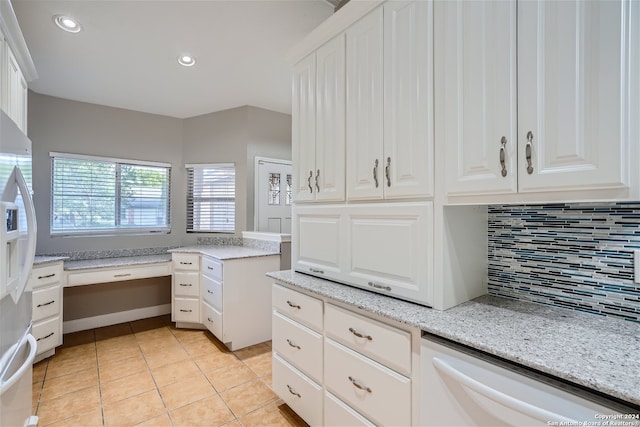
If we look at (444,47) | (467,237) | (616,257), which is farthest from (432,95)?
(616,257)

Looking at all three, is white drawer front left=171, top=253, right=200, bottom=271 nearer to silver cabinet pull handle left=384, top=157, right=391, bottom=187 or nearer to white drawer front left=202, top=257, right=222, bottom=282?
white drawer front left=202, top=257, right=222, bottom=282

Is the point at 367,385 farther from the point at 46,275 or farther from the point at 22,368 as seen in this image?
the point at 46,275

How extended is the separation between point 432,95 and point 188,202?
3721 millimetres

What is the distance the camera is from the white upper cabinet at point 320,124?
1831mm

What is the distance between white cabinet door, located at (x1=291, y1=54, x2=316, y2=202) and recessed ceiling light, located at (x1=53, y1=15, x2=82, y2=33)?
62.8 inches

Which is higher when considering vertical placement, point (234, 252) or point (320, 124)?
point (320, 124)

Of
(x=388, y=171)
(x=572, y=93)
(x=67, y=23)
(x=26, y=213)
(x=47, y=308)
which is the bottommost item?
(x=47, y=308)

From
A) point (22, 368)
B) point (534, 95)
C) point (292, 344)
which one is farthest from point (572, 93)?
point (22, 368)

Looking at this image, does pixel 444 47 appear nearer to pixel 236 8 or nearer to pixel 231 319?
pixel 236 8

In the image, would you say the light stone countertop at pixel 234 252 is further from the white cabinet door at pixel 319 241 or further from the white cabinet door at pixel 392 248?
the white cabinet door at pixel 392 248

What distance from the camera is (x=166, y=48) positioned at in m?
2.47

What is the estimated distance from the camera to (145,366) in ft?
8.78

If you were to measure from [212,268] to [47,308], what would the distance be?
1504 mm

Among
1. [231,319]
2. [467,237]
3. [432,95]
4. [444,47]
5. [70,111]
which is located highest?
[70,111]
